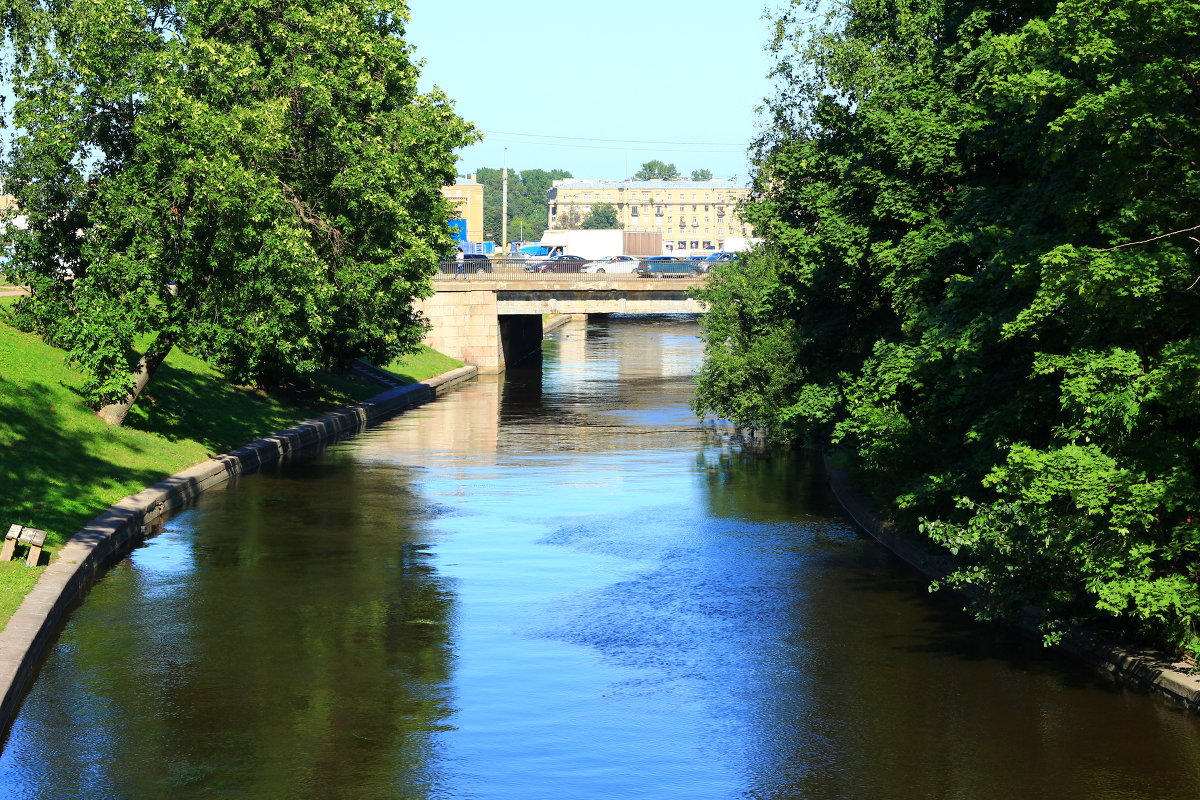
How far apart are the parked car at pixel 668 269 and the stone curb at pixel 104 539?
28520 millimetres

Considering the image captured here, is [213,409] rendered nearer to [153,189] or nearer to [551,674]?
[153,189]

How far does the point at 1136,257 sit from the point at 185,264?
73.7 feet

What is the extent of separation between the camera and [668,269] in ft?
291

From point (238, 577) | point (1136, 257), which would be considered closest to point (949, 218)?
point (1136, 257)

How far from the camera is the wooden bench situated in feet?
66.2

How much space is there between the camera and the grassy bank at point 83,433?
24250 mm

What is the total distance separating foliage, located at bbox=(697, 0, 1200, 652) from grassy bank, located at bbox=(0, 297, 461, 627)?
12696mm

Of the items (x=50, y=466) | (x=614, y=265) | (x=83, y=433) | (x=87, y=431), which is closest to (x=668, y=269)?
(x=614, y=265)

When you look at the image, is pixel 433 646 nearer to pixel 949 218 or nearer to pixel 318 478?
pixel 949 218

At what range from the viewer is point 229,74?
105ft

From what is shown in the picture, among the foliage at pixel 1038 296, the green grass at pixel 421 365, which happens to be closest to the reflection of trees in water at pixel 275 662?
the foliage at pixel 1038 296

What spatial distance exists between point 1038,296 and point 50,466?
1926cm

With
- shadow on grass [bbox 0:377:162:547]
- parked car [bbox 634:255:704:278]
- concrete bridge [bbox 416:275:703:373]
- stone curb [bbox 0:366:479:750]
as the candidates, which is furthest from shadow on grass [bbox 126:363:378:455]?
parked car [bbox 634:255:704:278]

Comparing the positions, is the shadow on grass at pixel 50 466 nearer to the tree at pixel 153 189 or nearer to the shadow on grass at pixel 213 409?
the tree at pixel 153 189
